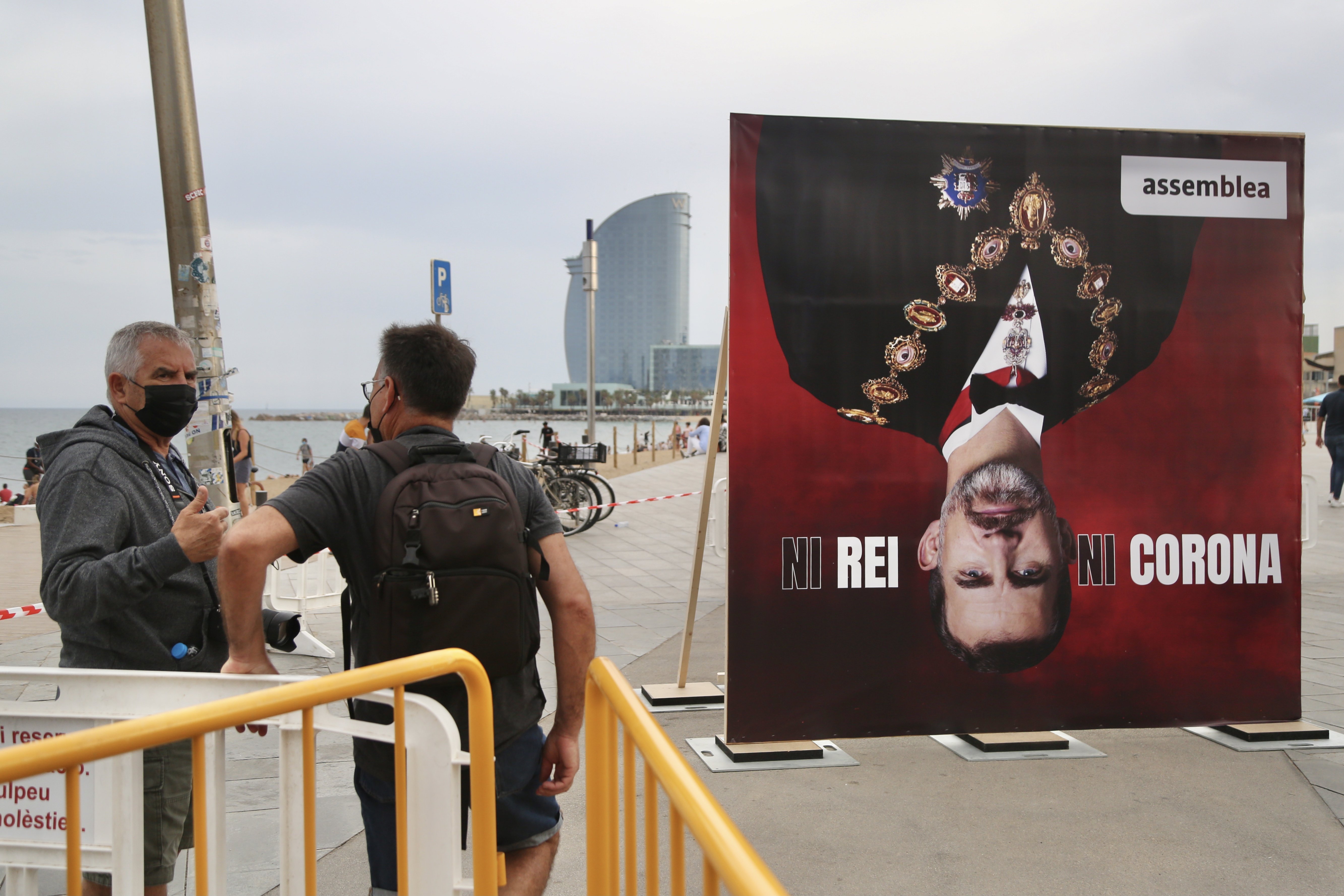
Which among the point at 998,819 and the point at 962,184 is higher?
the point at 962,184

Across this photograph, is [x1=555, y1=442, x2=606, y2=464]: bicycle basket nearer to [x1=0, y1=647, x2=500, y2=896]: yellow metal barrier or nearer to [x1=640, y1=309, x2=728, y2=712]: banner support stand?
[x1=640, y1=309, x2=728, y2=712]: banner support stand

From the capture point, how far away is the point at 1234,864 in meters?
3.13

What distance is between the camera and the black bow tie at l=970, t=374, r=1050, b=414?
4.01 m

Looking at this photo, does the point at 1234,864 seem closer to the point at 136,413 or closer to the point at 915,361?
the point at 915,361

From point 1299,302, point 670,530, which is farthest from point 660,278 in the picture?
point 1299,302

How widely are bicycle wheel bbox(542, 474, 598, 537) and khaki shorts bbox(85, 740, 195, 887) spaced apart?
8892mm

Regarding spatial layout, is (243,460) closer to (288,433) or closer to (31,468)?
(31,468)

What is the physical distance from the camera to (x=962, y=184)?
3.97 m

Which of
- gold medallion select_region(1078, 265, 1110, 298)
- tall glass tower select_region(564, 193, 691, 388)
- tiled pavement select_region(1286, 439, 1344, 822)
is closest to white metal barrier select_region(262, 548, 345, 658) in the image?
gold medallion select_region(1078, 265, 1110, 298)

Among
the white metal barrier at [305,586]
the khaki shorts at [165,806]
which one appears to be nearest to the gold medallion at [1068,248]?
the khaki shorts at [165,806]

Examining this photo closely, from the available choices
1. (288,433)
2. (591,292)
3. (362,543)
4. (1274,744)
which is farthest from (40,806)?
(288,433)

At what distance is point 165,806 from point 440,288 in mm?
8118

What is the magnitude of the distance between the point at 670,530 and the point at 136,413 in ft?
32.3

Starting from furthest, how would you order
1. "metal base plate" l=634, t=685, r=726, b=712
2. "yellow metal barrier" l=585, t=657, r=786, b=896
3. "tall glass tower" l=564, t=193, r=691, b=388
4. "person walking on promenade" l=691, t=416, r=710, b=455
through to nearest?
"tall glass tower" l=564, t=193, r=691, b=388, "person walking on promenade" l=691, t=416, r=710, b=455, "metal base plate" l=634, t=685, r=726, b=712, "yellow metal barrier" l=585, t=657, r=786, b=896
